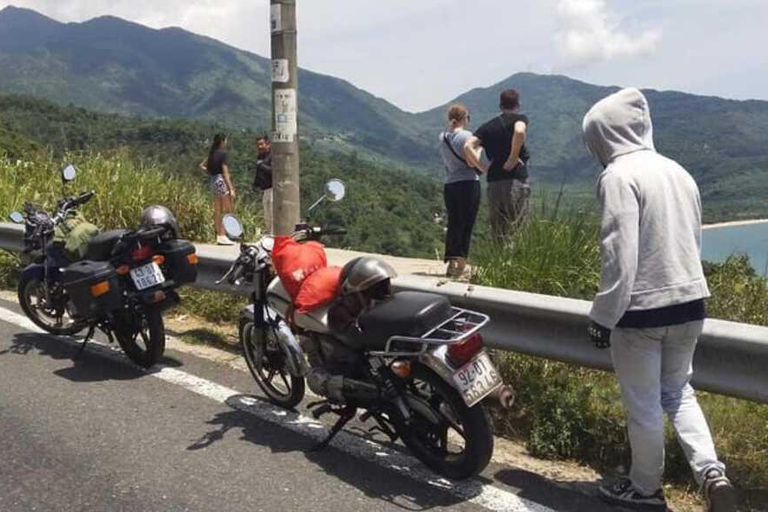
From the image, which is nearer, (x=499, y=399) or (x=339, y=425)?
(x=499, y=399)

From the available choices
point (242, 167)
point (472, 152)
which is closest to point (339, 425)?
point (472, 152)

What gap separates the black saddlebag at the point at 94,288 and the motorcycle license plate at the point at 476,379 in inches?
117

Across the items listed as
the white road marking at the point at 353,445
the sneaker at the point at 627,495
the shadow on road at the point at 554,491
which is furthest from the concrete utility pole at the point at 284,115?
the sneaker at the point at 627,495

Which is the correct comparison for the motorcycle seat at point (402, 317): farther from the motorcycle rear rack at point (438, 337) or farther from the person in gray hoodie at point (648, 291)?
the person in gray hoodie at point (648, 291)

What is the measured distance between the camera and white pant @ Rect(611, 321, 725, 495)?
3.28 metres

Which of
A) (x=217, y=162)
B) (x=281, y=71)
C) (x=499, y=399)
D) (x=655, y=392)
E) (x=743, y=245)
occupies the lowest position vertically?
(x=499, y=399)

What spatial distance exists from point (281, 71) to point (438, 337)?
3454 mm

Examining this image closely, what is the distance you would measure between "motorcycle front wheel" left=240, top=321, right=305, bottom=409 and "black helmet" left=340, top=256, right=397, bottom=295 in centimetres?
87

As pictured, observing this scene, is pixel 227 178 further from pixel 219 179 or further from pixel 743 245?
pixel 743 245

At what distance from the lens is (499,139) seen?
24.1 feet

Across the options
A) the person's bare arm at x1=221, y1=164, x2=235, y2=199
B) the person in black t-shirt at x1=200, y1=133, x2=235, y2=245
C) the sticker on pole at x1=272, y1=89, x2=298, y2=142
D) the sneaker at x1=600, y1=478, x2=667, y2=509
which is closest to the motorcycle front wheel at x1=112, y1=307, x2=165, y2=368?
the sticker on pole at x1=272, y1=89, x2=298, y2=142

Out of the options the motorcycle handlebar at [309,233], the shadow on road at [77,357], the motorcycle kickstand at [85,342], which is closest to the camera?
the motorcycle handlebar at [309,233]

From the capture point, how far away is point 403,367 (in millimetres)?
3715

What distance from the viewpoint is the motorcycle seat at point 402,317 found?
3629mm
